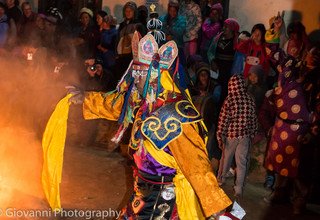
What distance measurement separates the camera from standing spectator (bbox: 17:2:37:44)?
36.6 ft

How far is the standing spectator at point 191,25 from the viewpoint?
987cm

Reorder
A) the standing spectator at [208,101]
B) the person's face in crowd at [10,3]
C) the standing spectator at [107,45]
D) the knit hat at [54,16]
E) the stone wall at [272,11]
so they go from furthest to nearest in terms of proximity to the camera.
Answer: the person's face in crowd at [10,3] → the knit hat at [54,16] → the standing spectator at [107,45] → the stone wall at [272,11] → the standing spectator at [208,101]

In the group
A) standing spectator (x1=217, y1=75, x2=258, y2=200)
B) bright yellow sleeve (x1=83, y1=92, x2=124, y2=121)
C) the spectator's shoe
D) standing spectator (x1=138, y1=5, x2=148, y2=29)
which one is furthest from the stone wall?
bright yellow sleeve (x1=83, y1=92, x2=124, y2=121)

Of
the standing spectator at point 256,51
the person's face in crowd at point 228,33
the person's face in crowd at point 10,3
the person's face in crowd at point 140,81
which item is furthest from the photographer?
the person's face in crowd at point 10,3

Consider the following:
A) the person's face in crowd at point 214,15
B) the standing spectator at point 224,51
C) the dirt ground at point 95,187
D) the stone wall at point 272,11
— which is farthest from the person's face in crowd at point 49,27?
the stone wall at point 272,11

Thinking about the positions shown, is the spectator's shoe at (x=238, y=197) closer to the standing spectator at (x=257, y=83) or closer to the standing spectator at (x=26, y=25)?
the standing spectator at (x=257, y=83)

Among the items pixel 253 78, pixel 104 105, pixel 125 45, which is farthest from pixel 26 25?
pixel 104 105

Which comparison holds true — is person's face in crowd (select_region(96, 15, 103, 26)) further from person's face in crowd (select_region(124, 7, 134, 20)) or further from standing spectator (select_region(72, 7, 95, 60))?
person's face in crowd (select_region(124, 7, 134, 20))

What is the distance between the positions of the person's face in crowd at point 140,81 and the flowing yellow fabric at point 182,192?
481 mm

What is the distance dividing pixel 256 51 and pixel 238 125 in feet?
6.75

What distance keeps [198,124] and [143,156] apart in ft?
1.69

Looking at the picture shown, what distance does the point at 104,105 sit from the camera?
455 centimetres

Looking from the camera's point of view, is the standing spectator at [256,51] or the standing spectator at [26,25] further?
the standing spectator at [26,25]

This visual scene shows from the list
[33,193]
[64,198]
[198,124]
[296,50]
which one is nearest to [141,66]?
[198,124]
